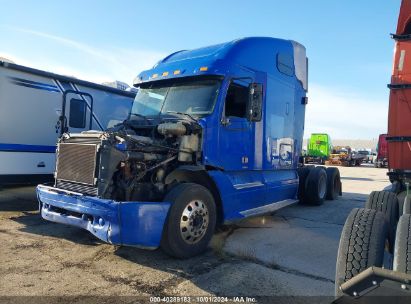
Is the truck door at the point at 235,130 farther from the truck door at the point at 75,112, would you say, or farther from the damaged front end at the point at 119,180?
the truck door at the point at 75,112

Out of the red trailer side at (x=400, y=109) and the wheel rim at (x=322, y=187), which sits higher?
the red trailer side at (x=400, y=109)

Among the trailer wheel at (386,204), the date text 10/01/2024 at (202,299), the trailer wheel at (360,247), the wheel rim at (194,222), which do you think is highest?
the trailer wheel at (386,204)

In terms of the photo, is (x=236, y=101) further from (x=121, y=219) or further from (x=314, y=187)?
(x=314, y=187)

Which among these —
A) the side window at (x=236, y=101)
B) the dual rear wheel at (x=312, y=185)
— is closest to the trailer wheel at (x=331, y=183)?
the dual rear wheel at (x=312, y=185)

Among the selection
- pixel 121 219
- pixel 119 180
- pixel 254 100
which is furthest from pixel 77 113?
pixel 121 219

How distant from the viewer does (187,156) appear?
564 cm

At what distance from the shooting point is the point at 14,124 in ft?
26.0

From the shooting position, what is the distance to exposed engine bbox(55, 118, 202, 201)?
489 cm

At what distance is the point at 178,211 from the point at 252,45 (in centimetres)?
344

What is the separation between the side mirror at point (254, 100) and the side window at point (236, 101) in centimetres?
33

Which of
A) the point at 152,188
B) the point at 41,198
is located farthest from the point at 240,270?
the point at 41,198

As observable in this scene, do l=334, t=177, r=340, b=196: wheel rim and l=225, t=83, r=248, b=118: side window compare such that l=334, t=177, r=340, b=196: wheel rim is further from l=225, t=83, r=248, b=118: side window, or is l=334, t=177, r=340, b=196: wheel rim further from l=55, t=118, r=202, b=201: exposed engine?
l=55, t=118, r=202, b=201: exposed engine

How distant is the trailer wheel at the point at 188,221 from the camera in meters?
4.93

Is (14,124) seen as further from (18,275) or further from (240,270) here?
(240,270)
